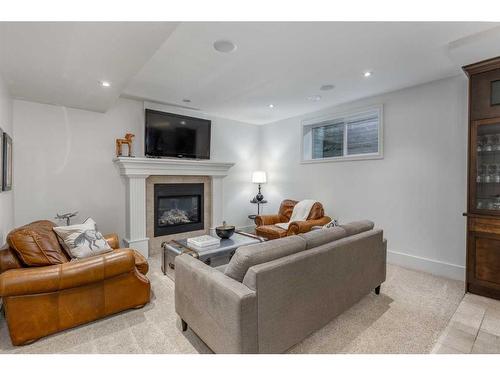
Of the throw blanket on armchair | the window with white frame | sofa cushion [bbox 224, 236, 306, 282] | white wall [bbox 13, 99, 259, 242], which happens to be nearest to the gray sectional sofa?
sofa cushion [bbox 224, 236, 306, 282]

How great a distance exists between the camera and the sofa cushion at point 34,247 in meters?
1.95

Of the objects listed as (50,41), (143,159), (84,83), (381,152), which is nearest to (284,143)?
(381,152)

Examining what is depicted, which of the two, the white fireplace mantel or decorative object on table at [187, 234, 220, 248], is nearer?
decorative object on table at [187, 234, 220, 248]

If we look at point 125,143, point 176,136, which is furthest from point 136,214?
point 176,136

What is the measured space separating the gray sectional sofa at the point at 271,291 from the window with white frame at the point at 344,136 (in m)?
2.29

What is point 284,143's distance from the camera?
5.29 meters

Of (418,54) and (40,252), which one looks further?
(418,54)

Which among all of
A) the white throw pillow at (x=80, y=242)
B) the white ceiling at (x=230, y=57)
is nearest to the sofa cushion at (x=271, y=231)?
the white ceiling at (x=230, y=57)

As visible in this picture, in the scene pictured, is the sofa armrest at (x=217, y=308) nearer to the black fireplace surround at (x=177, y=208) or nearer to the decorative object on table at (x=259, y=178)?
the black fireplace surround at (x=177, y=208)

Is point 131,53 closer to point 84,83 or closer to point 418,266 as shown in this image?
point 84,83

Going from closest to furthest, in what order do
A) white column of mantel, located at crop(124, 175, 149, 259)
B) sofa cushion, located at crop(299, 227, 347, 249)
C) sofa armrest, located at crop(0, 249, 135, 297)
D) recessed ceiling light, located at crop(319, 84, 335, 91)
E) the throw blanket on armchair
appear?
sofa armrest, located at crop(0, 249, 135, 297) < sofa cushion, located at crop(299, 227, 347, 249) < recessed ceiling light, located at crop(319, 84, 335, 91) < white column of mantel, located at crop(124, 175, 149, 259) < the throw blanket on armchair

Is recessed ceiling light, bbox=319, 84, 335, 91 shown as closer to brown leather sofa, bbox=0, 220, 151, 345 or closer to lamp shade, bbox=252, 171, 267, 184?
→ lamp shade, bbox=252, 171, 267, 184

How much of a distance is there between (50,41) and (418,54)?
10.9 feet

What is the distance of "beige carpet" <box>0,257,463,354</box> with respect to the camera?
5.89 feet
